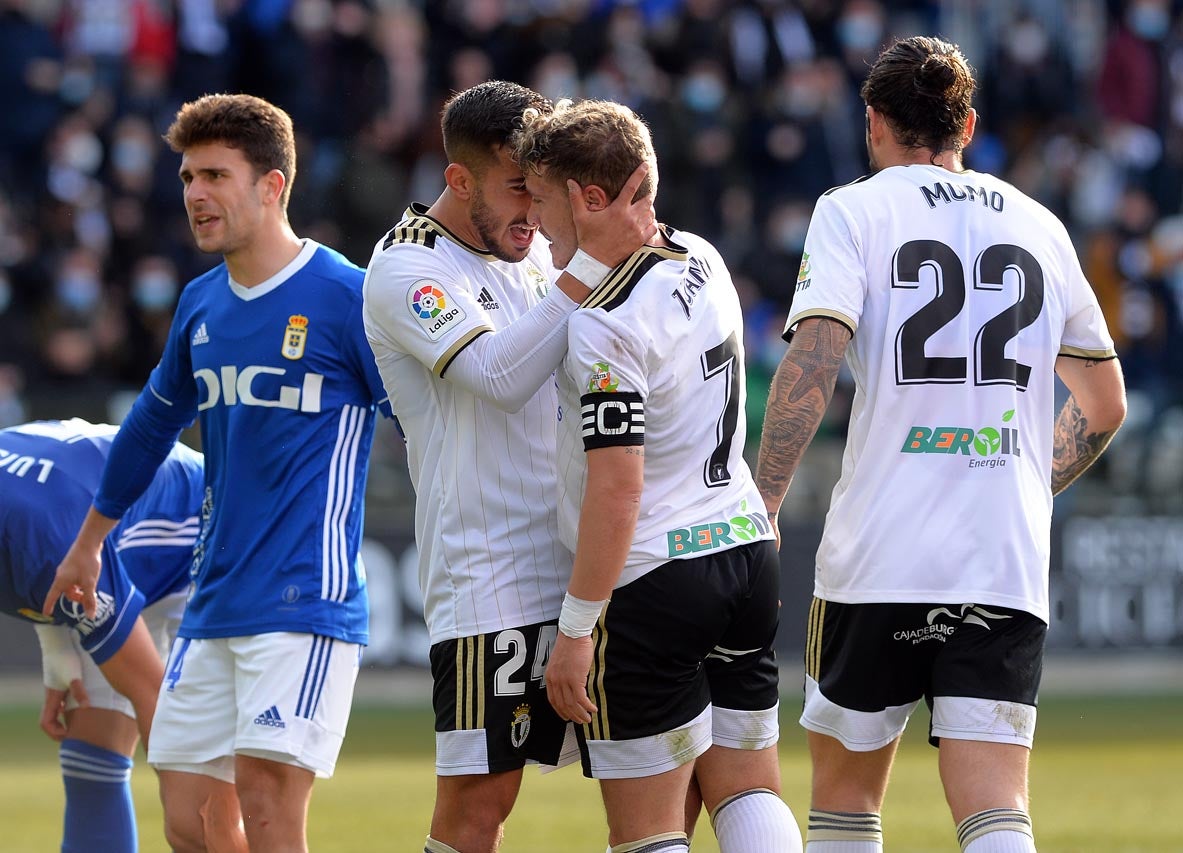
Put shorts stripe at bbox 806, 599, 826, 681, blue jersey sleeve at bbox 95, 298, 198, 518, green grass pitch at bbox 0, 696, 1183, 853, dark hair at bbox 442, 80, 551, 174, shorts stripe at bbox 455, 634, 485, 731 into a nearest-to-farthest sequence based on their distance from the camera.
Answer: shorts stripe at bbox 455, 634, 485, 731 < dark hair at bbox 442, 80, 551, 174 < shorts stripe at bbox 806, 599, 826, 681 < blue jersey sleeve at bbox 95, 298, 198, 518 < green grass pitch at bbox 0, 696, 1183, 853

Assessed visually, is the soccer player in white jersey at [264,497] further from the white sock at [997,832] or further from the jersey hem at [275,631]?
the white sock at [997,832]

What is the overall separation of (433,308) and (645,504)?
755 millimetres

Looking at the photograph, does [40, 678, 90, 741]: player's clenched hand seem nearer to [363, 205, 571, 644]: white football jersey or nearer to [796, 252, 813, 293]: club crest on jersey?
[363, 205, 571, 644]: white football jersey

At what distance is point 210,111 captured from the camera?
5332 millimetres

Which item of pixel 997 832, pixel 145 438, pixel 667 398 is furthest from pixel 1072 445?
pixel 145 438

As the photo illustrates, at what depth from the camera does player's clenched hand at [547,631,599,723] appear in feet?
13.7

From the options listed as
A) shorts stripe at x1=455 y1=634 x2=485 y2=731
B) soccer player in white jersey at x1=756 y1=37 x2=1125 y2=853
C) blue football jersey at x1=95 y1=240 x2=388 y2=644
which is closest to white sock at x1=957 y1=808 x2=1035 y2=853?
soccer player in white jersey at x1=756 y1=37 x2=1125 y2=853

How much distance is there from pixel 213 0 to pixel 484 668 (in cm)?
1471

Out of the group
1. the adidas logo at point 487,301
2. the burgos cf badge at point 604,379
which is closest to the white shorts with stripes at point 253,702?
the adidas logo at point 487,301

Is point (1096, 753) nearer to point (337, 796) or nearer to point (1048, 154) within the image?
point (337, 796)

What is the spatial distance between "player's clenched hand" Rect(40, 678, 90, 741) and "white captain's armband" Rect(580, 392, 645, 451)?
2.93 metres

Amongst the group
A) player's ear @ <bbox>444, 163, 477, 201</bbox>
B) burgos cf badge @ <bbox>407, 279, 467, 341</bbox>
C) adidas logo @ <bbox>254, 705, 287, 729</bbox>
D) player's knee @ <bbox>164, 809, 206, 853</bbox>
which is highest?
player's ear @ <bbox>444, 163, 477, 201</bbox>

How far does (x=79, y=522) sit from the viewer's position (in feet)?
19.7

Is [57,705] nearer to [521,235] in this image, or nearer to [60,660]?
[60,660]
